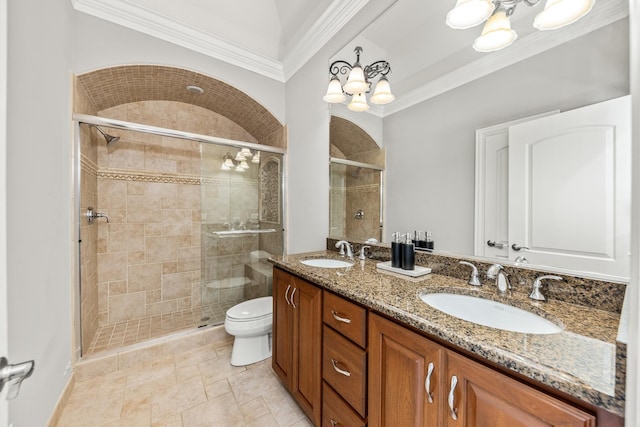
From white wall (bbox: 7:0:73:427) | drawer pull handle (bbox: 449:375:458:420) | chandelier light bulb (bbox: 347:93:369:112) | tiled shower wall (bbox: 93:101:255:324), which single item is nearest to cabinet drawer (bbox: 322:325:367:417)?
drawer pull handle (bbox: 449:375:458:420)

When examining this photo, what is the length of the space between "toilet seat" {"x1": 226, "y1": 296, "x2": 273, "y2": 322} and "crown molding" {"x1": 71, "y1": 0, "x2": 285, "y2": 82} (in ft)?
7.23

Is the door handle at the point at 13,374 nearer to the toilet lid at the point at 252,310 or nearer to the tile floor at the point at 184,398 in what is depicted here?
the tile floor at the point at 184,398

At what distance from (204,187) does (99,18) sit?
137 cm

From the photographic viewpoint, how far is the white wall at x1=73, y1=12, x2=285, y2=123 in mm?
1714

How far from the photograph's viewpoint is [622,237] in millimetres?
775

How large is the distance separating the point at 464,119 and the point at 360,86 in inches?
29.1

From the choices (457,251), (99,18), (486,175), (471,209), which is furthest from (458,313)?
(99,18)

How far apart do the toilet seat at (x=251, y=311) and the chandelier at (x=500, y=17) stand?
213cm

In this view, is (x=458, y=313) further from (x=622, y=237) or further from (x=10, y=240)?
(x=10, y=240)

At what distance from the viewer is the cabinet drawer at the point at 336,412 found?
103 cm

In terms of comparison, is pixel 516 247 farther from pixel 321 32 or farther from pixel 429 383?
pixel 321 32

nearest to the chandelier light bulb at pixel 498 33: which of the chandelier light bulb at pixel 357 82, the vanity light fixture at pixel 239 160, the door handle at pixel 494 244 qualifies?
the chandelier light bulb at pixel 357 82

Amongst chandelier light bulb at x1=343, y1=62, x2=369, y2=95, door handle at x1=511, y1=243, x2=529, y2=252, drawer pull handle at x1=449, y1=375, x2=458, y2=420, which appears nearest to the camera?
drawer pull handle at x1=449, y1=375, x2=458, y2=420

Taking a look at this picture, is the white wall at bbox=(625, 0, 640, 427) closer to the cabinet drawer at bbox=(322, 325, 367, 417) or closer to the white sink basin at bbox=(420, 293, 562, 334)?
the white sink basin at bbox=(420, 293, 562, 334)
